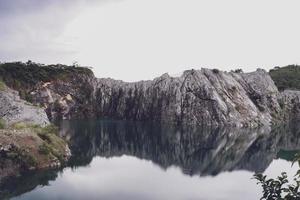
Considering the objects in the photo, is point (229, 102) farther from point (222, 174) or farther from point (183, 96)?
point (222, 174)

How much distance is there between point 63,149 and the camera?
88.9m

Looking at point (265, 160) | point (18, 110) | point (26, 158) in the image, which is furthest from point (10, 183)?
point (265, 160)

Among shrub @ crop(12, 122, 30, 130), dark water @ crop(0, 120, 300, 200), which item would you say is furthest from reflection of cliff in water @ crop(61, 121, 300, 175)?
shrub @ crop(12, 122, 30, 130)

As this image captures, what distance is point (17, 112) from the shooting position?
312ft

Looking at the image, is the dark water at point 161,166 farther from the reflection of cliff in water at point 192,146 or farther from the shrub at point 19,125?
the shrub at point 19,125

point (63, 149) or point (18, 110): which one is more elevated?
point (18, 110)

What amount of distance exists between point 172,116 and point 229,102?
2584 centimetres

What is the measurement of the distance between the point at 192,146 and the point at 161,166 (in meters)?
30.0

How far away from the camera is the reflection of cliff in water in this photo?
298 ft

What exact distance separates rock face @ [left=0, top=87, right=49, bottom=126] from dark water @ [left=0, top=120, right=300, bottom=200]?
11.7m

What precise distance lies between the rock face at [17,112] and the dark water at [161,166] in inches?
461

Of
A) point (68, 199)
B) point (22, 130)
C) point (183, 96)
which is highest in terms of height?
point (183, 96)

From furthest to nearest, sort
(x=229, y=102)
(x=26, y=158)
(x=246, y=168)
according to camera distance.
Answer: (x=229, y=102), (x=246, y=168), (x=26, y=158)

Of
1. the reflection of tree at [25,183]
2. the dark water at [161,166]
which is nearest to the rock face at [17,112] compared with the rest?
the dark water at [161,166]
